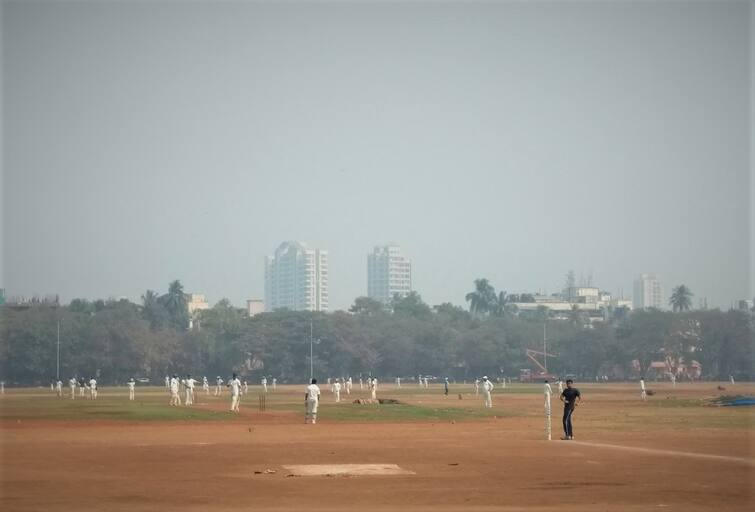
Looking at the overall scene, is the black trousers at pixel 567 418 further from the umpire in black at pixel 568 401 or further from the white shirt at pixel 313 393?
the white shirt at pixel 313 393

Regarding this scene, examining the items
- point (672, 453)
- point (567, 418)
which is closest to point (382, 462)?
point (672, 453)

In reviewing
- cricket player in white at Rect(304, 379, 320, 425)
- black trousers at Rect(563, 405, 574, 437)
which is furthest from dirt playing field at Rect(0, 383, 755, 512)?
cricket player in white at Rect(304, 379, 320, 425)

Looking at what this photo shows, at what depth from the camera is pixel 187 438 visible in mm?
45250

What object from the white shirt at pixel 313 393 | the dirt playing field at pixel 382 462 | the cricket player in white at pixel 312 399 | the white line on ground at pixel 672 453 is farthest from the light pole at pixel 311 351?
the white line on ground at pixel 672 453

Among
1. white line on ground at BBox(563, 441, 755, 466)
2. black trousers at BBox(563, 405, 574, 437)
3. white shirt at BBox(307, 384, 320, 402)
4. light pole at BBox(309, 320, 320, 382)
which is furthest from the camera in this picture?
light pole at BBox(309, 320, 320, 382)

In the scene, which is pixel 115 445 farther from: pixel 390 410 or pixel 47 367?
pixel 47 367

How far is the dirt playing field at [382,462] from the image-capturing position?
25609 mm

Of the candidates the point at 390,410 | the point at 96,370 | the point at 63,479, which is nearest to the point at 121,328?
the point at 96,370

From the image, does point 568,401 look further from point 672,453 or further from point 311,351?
point 311,351

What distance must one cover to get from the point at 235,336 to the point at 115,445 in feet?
509

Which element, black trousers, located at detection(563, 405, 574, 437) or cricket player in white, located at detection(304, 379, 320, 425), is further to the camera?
cricket player in white, located at detection(304, 379, 320, 425)

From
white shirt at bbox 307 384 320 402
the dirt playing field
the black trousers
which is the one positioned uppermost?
white shirt at bbox 307 384 320 402

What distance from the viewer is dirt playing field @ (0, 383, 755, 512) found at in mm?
25609

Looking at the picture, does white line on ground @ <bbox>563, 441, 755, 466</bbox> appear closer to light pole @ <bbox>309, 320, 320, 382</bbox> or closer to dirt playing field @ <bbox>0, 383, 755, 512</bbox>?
dirt playing field @ <bbox>0, 383, 755, 512</bbox>
